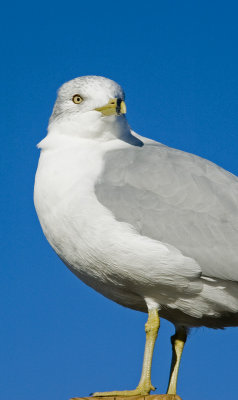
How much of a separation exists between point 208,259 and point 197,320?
949mm

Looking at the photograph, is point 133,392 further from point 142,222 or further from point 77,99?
point 77,99

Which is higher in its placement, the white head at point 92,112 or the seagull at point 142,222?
the white head at point 92,112

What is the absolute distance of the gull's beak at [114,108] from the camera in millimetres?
7512

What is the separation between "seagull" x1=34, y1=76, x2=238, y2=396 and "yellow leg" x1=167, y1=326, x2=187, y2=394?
0.05ft

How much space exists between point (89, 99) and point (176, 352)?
2.61m

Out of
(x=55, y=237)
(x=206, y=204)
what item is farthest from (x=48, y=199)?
(x=206, y=204)

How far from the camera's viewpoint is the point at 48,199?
23.5 ft

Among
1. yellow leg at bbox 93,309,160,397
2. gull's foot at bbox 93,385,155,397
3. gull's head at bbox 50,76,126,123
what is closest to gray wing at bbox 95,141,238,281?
gull's head at bbox 50,76,126,123

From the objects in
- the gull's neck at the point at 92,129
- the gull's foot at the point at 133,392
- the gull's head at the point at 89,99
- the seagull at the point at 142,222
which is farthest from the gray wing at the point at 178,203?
the gull's foot at the point at 133,392

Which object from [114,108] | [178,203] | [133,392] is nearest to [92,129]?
[114,108]

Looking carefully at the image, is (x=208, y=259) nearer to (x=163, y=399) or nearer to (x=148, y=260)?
(x=148, y=260)

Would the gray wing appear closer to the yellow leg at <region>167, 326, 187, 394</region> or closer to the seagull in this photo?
the seagull

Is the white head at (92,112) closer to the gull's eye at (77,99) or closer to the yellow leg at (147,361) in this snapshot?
the gull's eye at (77,99)

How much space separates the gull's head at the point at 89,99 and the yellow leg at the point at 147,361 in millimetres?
1979
